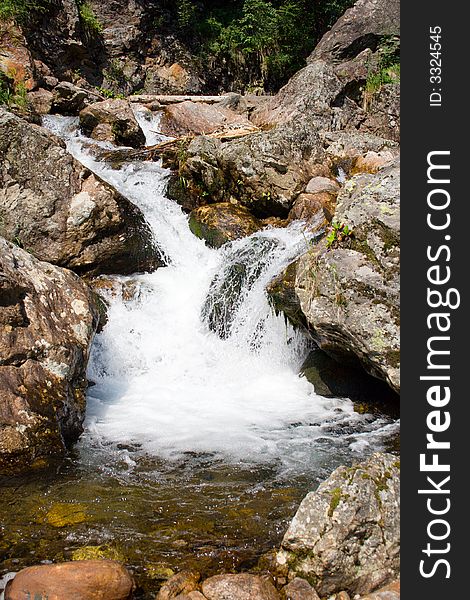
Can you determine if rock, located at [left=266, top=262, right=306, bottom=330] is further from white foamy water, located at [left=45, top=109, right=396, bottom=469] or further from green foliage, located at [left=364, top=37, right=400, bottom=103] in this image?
green foliage, located at [left=364, top=37, right=400, bottom=103]

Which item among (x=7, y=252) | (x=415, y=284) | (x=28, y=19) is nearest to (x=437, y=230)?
(x=415, y=284)

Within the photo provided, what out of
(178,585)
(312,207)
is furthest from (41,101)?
(178,585)

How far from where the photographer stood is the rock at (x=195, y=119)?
15.5 meters

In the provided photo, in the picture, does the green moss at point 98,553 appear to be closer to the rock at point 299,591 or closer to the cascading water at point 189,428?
the cascading water at point 189,428

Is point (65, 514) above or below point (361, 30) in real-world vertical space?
below

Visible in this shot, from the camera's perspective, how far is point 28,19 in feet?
57.5

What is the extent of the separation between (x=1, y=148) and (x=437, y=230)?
27.2 feet

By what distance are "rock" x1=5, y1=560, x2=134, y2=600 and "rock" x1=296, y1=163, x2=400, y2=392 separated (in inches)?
138

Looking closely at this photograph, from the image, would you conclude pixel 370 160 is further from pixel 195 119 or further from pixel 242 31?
pixel 242 31

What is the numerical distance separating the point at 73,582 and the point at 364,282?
13.4 feet

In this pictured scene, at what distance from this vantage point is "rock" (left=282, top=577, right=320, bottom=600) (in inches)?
130

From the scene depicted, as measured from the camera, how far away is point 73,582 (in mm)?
3340

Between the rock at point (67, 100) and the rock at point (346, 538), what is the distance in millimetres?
15280

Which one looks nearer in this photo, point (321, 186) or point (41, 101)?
point (321, 186)
